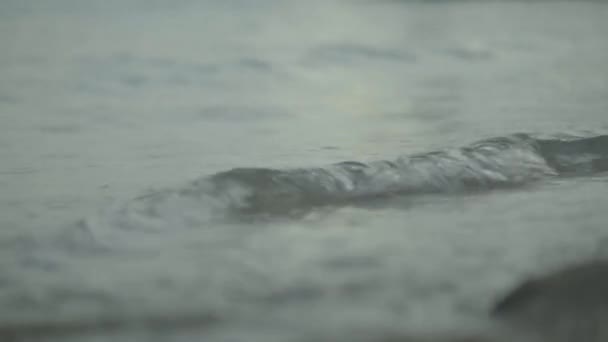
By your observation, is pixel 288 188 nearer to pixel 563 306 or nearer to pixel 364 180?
pixel 364 180

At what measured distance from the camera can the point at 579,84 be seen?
5.04 m

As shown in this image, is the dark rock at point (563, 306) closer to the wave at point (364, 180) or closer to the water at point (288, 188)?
the water at point (288, 188)

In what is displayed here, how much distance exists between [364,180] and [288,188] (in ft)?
0.74

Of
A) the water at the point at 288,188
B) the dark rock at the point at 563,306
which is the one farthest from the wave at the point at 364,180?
the dark rock at the point at 563,306

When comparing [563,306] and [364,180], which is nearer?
[563,306]

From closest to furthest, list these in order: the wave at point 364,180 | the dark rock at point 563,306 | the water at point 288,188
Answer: the dark rock at point 563,306 < the water at point 288,188 < the wave at point 364,180

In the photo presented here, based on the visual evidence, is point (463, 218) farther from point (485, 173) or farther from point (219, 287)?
point (219, 287)

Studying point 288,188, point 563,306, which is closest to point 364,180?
point 288,188

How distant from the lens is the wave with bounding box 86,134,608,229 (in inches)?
97.7

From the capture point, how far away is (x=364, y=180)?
281 centimetres

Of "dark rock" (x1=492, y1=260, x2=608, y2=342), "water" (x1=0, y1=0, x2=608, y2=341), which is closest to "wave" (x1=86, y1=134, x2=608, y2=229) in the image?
"water" (x1=0, y1=0, x2=608, y2=341)

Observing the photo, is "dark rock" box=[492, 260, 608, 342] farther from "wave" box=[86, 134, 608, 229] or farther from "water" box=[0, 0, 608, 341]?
"wave" box=[86, 134, 608, 229]

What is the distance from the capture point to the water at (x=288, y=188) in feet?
5.71

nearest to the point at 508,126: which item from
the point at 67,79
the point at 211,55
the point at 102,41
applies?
the point at 67,79
